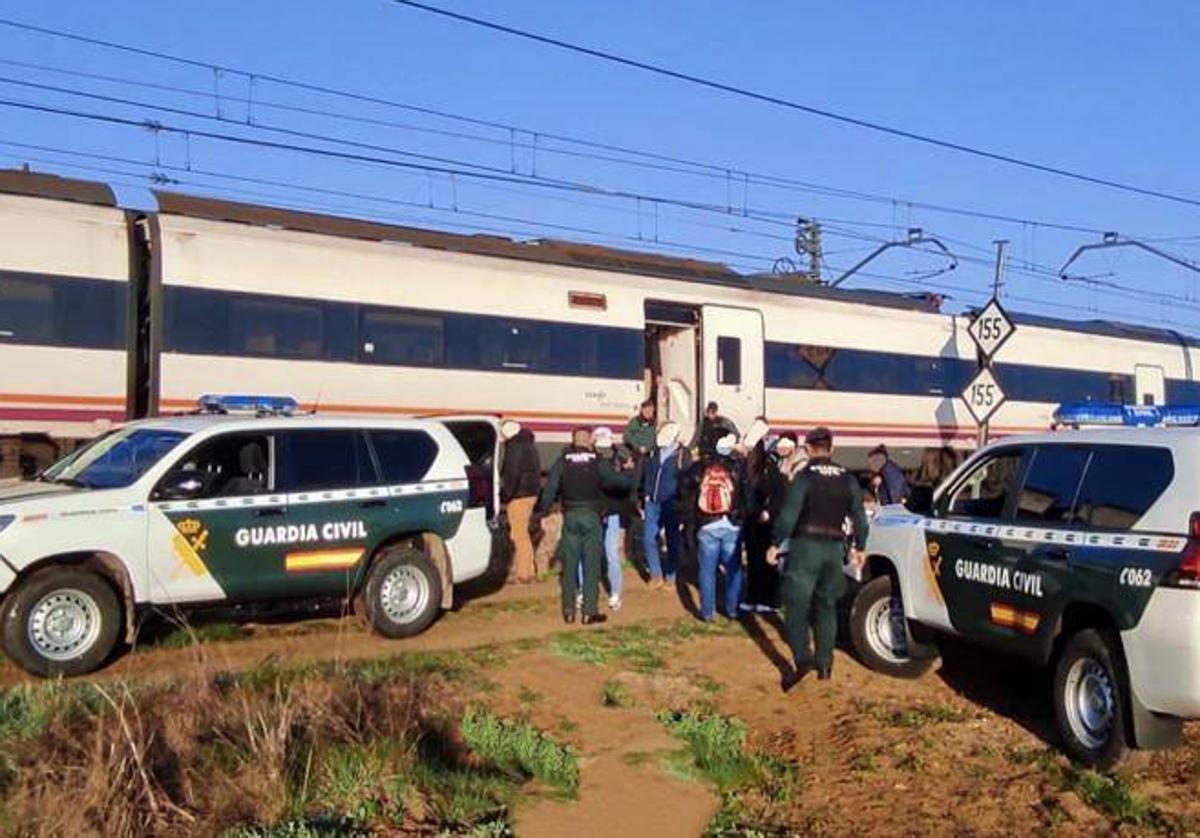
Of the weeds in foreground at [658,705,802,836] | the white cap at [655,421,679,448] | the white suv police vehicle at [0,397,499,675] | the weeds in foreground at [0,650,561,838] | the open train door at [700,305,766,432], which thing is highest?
the open train door at [700,305,766,432]

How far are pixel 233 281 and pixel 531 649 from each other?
773cm

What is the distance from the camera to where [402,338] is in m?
17.5

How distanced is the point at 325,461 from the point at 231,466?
77cm

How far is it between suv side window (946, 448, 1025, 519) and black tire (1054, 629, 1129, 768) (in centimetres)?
126

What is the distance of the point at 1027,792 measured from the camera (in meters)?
6.77

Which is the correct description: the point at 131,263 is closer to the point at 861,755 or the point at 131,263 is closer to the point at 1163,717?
the point at 861,755

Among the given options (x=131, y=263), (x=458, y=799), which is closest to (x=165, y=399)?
(x=131, y=263)

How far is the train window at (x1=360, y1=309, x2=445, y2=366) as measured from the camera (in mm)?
17188

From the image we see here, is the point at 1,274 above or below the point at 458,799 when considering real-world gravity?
above

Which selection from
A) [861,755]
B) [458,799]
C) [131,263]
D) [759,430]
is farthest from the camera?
[131,263]

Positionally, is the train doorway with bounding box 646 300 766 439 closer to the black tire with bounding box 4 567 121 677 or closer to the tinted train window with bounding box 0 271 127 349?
the tinted train window with bounding box 0 271 127 349

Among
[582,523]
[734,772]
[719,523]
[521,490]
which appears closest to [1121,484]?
[734,772]

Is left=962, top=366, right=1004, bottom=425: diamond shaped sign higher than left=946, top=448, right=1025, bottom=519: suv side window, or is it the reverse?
left=962, top=366, right=1004, bottom=425: diamond shaped sign

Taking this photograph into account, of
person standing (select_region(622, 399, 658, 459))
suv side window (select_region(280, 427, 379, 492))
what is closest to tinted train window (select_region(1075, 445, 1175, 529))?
suv side window (select_region(280, 427, 379, 492))
